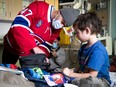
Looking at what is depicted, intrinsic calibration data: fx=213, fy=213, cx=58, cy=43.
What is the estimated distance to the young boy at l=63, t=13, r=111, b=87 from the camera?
3.81 feet

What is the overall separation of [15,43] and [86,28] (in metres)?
0.57

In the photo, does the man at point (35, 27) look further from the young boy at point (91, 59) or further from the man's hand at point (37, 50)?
the young boy at point (91, 59)

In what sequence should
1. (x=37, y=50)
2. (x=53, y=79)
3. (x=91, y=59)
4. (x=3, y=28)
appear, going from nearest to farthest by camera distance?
(x=53, y=79) → (x=91, y=59) → (x=37, y=50) → (x=3, y=28)

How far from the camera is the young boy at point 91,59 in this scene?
1.16 meters

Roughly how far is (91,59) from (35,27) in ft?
1.88

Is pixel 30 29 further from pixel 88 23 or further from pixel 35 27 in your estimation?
pixel 88 23

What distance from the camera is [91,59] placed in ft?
4.20

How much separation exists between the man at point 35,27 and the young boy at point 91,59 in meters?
0.18

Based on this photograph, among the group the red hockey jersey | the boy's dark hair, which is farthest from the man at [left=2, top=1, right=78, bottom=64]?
the boy's dark hair

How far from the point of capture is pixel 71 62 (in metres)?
2.46

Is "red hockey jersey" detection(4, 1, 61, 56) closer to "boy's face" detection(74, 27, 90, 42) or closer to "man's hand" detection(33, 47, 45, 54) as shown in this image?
"man's hand" detection(33, 47, 45, 54)

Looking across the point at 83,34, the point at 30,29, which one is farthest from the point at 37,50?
the point at 83,34

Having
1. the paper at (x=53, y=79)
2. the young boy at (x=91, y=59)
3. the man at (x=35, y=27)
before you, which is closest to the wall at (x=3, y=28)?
the man at (x=35, y=27)

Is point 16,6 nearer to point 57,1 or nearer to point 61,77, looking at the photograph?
point 57,1
